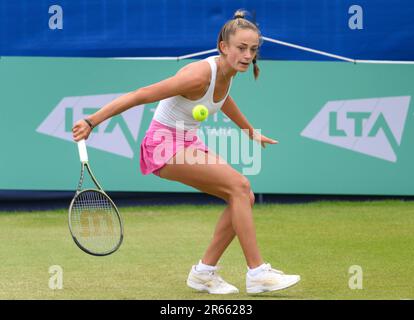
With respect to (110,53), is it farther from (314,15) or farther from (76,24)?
(314,15)

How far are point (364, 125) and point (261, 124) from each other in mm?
907

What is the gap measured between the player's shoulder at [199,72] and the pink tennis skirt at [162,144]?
0.34m

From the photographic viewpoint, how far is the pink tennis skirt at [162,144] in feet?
17.6

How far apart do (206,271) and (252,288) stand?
34 centimetres

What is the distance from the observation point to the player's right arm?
4987mm

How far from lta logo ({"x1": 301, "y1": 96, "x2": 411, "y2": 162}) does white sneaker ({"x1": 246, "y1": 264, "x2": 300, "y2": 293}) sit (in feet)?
13.0

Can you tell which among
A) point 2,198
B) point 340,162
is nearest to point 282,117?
point 340,162

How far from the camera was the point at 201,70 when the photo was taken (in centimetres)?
523

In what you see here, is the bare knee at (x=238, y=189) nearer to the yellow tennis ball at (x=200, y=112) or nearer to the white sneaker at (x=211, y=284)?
the yellow tennis ball at (x=200, y=112)

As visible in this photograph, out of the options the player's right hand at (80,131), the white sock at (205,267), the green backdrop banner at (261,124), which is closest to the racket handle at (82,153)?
the player's right hand at (80,131)

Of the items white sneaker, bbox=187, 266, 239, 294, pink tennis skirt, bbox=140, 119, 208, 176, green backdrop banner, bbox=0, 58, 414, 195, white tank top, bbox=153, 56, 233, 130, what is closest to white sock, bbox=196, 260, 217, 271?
white sneaker, bbox=187, 266, 239, 294

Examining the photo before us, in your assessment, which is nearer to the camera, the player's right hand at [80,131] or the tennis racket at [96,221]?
the player's right hand at [80,131]

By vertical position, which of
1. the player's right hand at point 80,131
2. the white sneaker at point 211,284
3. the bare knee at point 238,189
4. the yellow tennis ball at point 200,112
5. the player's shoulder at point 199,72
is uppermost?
the player's shoulder at point 199,72

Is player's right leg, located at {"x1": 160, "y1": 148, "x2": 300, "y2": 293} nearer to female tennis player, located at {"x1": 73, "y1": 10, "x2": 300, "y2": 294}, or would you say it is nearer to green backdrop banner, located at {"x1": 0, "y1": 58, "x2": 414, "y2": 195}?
female tennis player, located at {"x1": 73, "y1": 10, "x2": 300, "y2": 294}
